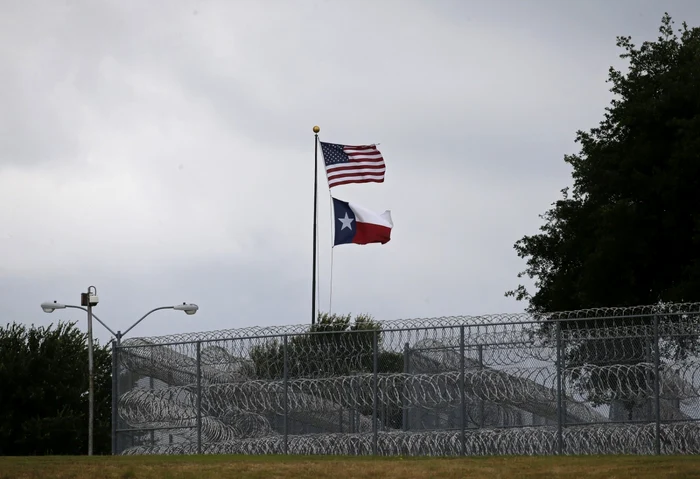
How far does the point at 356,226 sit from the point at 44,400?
13386 millimetres

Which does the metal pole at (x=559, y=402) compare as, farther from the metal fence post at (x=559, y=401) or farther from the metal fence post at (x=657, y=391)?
the metal fence post at (x=657, y=391)

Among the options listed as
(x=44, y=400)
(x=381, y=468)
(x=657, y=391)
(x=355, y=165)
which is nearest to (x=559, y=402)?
(x=657, y=391)

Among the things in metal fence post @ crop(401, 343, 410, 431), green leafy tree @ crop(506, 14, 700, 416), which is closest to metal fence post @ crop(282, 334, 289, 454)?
metal fence post @ crop(401, 343, 410, 431)

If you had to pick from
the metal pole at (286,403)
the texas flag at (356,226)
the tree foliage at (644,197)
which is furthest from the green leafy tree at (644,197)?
the metal pole at (286,403)

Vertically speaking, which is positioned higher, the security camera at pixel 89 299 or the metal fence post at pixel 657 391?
the security camera at pixel 89 299

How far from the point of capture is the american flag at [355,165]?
28484 millimetres

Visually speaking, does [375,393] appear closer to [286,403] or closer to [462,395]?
[462,395]

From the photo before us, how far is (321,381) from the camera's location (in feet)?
68.3

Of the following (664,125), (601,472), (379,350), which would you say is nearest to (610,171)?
(664,125)

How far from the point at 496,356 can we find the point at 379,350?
2.56 meters

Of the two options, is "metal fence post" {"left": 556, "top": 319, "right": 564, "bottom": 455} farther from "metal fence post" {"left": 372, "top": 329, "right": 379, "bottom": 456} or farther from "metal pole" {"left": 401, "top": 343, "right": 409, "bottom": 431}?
"metal fence post" {"left": 372, "top": 329, "right": 379, "bottom": 456}

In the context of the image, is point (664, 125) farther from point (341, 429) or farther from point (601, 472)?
point (601, 472)

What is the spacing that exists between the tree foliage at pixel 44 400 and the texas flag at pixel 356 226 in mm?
11967

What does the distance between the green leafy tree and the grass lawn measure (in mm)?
14777
